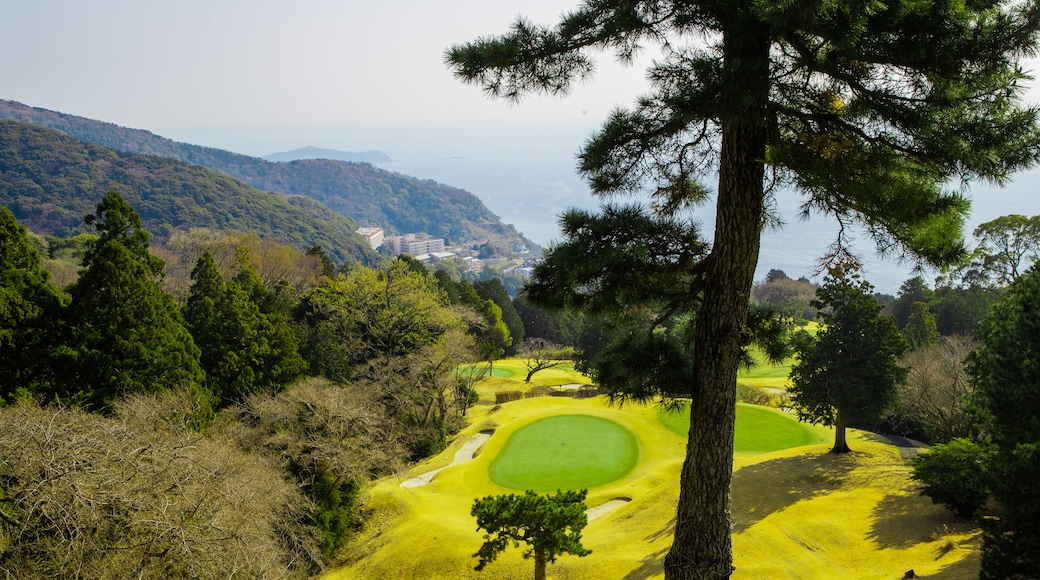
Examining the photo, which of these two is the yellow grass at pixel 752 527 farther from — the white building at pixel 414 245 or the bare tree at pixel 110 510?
the white building at pixel 414 245

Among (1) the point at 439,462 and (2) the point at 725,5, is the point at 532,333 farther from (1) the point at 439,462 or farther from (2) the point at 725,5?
(2) the point at 725,5

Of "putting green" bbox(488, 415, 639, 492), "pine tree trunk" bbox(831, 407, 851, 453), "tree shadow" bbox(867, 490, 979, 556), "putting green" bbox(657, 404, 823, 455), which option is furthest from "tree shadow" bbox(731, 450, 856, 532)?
"putting green" bbox(488, 415, 639, 492)

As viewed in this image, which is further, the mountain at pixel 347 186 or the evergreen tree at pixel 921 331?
the mountain at pixel 347 186

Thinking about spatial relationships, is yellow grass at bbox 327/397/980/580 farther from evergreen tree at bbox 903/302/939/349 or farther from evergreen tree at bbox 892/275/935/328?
evergreen tree at bbox 892/275/935/328

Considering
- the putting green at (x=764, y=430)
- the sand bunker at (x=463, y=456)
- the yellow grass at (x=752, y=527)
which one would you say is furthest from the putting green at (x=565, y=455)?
the putting green at (x=764, y=430)

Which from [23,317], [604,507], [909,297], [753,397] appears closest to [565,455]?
[604,507]

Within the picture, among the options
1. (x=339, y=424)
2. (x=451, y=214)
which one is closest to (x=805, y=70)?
(x=339, y=424)

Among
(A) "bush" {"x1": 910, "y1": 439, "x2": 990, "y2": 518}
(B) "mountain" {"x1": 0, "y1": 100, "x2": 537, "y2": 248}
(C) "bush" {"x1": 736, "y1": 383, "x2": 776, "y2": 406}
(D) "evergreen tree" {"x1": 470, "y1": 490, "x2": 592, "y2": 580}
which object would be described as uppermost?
(B) "mountain" {"x1": 0, "y1": 100, "x2": 537, "y2": 248}
